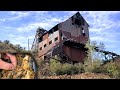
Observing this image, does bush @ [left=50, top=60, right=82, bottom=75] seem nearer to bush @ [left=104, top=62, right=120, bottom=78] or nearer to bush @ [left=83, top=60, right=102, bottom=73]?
bush @ [left=83, top=60, right=102, bottom=73]

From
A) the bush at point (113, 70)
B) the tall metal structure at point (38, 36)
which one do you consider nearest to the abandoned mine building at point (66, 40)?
the tall metal structure at point (38, 36)

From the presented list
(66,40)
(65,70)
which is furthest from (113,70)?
(66,40)

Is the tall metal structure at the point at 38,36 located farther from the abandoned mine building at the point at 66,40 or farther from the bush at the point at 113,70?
the bush at the point at 113,70

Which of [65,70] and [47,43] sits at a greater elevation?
[47,43]

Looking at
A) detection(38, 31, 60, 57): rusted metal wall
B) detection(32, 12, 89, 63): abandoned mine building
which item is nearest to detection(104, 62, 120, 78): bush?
detection(32, 12, 89, 63): abandoned mine building

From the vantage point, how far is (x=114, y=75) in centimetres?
1343

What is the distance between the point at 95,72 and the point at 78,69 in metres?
1.11

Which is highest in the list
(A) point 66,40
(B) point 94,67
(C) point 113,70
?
(A) point 66,40

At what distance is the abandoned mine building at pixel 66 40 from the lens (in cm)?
1995

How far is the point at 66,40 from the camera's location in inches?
789

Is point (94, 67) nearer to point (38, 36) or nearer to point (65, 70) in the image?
point (65, 70)

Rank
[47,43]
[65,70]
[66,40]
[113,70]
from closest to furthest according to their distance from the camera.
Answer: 1. [113,70]
2. [65,70]
3. [66,40]
4. [47,43]

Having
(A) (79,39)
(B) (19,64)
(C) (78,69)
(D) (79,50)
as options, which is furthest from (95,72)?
(A) (79,39)
